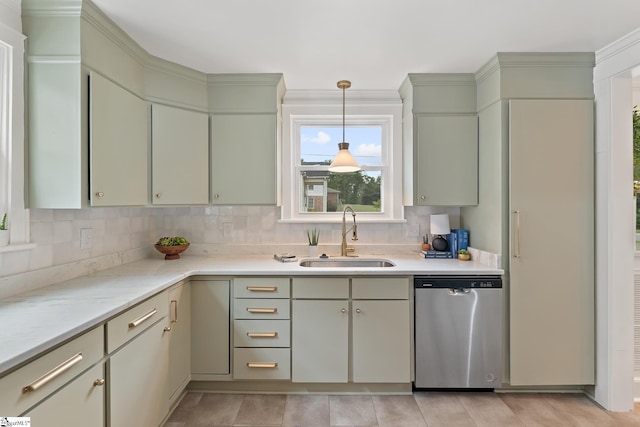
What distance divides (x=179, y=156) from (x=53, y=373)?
1792mm

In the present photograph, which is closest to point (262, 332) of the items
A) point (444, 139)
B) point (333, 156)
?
point (333, 156)

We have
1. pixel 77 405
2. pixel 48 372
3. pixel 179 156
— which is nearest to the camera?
pixel 48 372

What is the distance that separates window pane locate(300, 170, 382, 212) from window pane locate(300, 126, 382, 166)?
0.13m

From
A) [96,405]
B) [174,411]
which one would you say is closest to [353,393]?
[174,411]

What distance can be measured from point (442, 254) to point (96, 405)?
2549 mm

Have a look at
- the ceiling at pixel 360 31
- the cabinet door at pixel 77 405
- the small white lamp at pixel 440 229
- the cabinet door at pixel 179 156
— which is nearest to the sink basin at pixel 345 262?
the small white lamp at pixel 440 229

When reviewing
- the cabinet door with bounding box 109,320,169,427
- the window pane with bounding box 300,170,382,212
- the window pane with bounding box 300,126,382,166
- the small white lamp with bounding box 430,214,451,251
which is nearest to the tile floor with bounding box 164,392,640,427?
the cabinet door with bounding box 109,320,169,427

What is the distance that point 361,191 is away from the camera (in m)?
3.35

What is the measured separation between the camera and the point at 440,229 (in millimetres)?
3053

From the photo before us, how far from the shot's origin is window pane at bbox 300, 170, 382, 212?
3.34 meters

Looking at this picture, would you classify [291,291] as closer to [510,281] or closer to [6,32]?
[510,281]

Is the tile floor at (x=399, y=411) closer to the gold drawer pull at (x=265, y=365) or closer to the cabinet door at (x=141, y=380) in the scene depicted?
the gold drawer pull at (x=265, y=365)

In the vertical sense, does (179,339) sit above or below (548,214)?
below

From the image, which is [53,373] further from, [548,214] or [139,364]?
[548,214]
